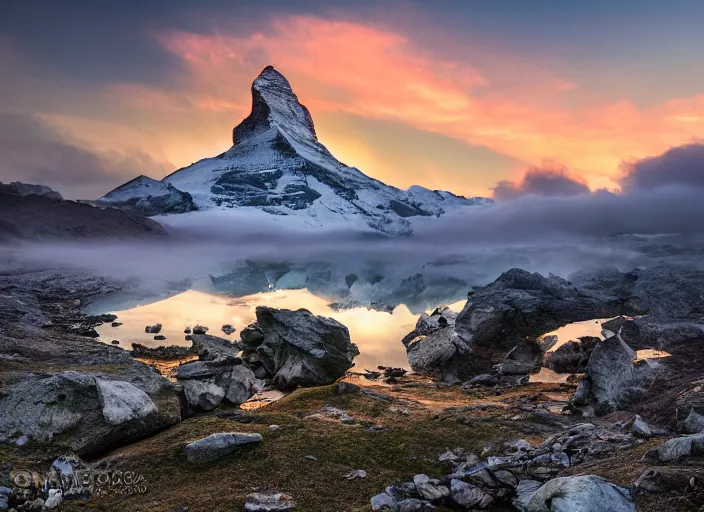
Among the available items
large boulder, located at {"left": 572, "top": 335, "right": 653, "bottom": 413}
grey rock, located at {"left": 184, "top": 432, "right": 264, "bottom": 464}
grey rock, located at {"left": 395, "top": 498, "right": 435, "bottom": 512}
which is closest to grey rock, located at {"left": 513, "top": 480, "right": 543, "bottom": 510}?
grey rock, located at {"left": 395, "top": 498, "right": 435, "bottom": 512}

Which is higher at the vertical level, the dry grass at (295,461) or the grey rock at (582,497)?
the grey rock at (582,497)

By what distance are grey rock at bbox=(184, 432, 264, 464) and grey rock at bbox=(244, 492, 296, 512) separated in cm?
267

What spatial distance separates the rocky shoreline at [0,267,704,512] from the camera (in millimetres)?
11828

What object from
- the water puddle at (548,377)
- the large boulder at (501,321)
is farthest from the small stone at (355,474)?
the water puddle at (548,377)

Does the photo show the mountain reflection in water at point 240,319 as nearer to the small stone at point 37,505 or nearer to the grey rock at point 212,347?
the grey rock at point 212,347

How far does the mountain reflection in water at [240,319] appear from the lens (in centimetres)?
4072

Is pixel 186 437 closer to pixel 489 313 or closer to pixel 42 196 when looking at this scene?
pixel 489 313

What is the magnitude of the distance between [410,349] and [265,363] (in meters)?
12.5

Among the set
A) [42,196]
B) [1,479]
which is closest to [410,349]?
[1,479]

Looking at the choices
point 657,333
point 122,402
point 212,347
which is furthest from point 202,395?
point 657,333

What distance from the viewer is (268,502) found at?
11797mm

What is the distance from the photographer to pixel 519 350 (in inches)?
1435

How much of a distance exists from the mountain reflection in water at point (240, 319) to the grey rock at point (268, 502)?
78.4 ft

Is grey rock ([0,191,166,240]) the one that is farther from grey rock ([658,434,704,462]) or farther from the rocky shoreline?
grey rock ([658,434,704,462])
